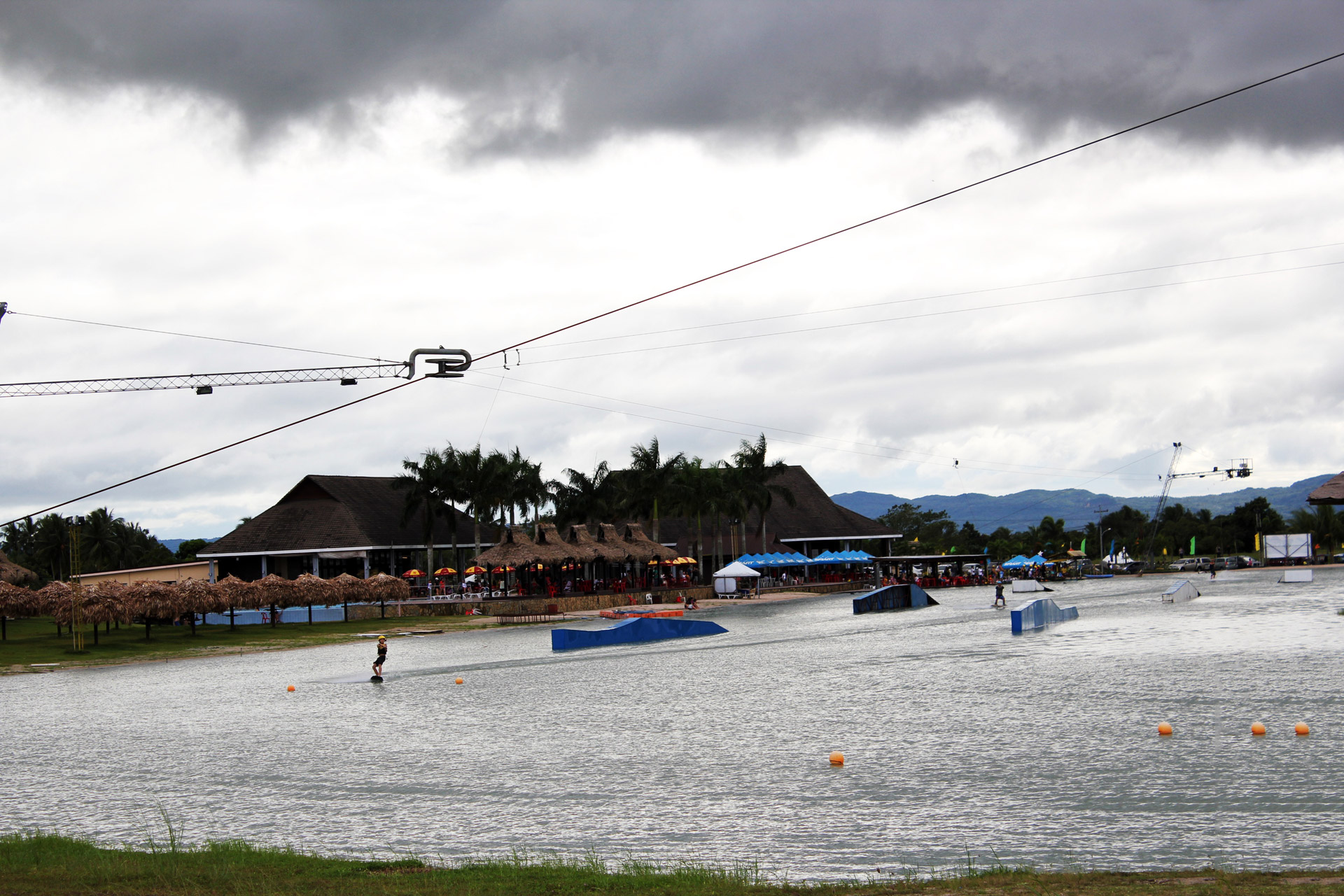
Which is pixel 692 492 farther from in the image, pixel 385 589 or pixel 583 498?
pixel 385 589

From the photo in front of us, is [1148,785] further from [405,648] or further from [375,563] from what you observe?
[375,563]

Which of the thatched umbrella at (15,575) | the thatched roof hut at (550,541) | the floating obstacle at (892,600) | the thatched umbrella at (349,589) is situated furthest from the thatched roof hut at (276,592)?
the floating obstacle at (892,600)

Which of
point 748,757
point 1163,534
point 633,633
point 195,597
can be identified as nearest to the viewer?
point 748,757

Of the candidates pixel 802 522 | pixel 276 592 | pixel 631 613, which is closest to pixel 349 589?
pixel 276 592

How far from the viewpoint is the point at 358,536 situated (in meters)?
86.6

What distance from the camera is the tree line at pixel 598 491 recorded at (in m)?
87.7

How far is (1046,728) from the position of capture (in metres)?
19.8

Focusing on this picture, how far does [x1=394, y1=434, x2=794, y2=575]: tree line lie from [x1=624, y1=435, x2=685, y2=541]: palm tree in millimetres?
60

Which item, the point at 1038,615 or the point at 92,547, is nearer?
the point at 1038,615

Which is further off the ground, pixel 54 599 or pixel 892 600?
pixel 54 599

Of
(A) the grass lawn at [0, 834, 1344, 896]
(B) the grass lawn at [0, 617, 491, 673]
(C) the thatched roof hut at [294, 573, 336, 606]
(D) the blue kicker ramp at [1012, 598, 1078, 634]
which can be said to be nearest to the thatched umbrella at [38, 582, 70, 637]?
(B) the grass lawn at [0, 617, 491, 673]

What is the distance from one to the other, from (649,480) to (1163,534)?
103 metres

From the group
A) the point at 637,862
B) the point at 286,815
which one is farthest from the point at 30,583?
the point at 637,862

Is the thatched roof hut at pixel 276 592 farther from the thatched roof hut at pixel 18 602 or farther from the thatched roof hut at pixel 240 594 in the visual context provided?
the thatched roof hut at pixel 18 602
